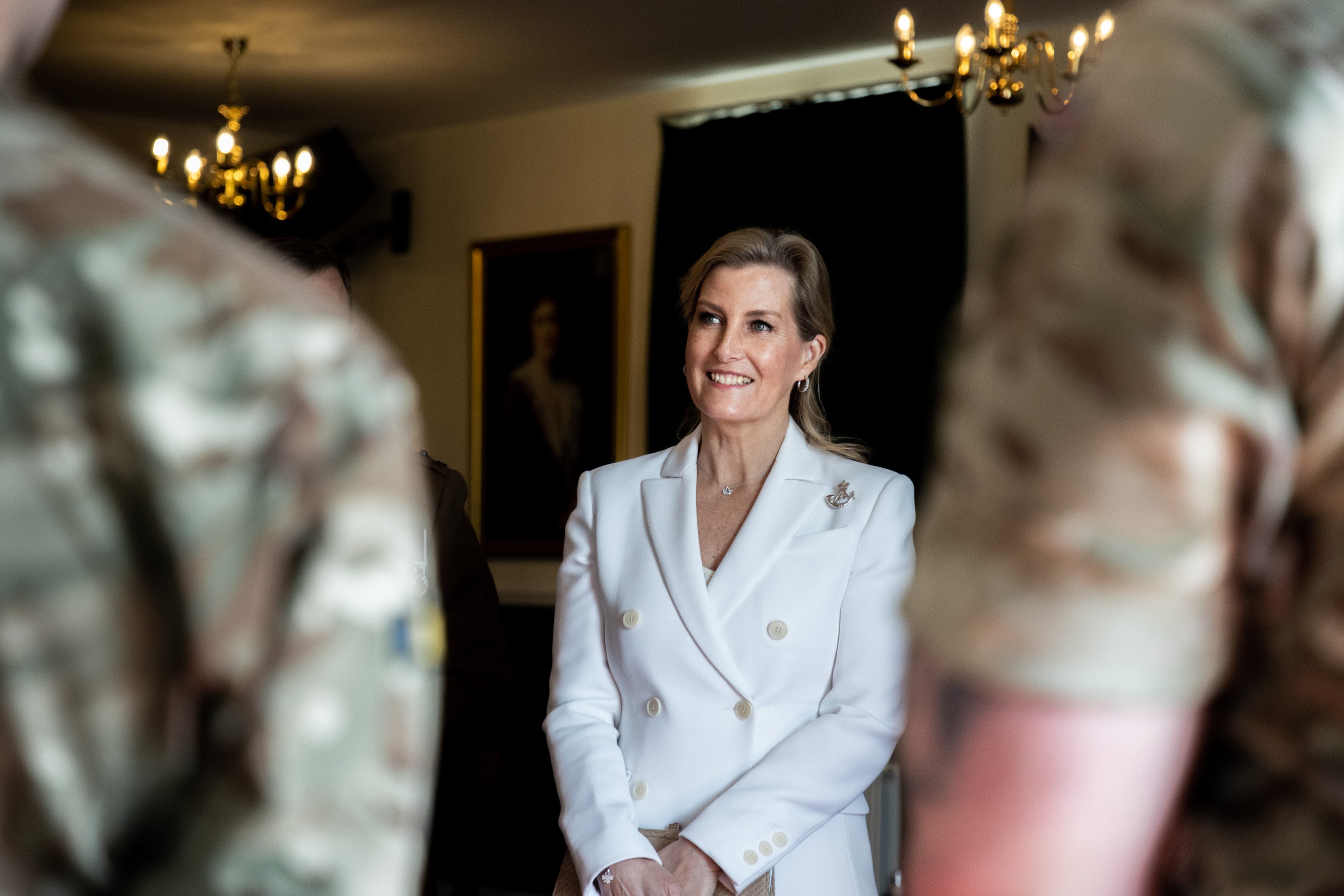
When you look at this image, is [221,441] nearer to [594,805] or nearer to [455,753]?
[594,805]

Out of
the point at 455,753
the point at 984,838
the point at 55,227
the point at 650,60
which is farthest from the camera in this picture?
the point at 650,60

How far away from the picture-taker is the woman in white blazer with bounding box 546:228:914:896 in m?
2.78

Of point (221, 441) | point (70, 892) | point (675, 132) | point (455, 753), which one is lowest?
point (455, 753)

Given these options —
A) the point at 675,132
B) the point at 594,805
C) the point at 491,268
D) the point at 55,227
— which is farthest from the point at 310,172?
the point at 55,227

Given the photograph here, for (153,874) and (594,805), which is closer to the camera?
(153,874)

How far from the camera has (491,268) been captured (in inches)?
339

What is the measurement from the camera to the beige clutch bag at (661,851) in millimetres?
2738

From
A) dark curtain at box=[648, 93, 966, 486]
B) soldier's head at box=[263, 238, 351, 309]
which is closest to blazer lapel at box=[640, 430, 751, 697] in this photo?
soldier's head at box=[263, 238, 351, 309]

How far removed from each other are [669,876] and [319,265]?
4.62 ft

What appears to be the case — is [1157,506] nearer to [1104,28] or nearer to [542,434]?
[1104,28]

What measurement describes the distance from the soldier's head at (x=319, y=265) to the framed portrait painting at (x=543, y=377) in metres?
4.95

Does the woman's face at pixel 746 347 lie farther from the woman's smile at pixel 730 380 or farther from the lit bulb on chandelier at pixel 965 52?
the lit bulb on chandelier at pixel 965 52

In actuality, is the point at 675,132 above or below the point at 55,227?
above

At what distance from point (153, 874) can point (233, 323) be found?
9.5 inches
